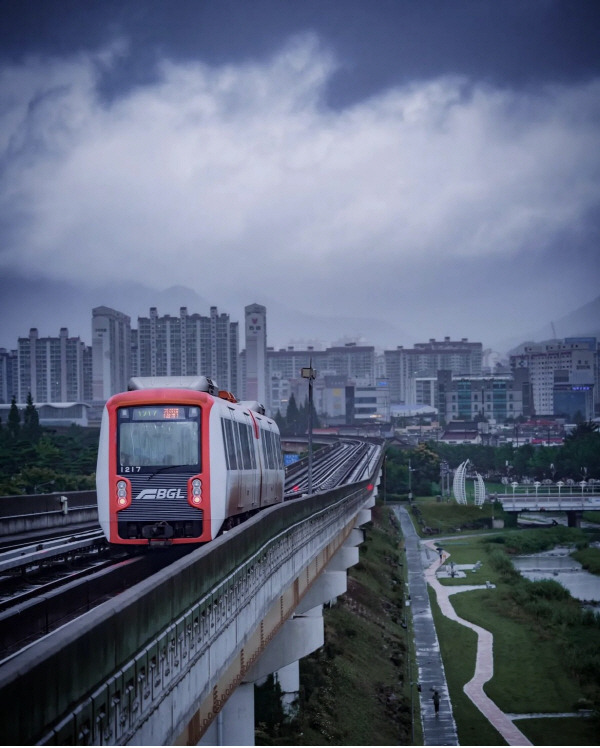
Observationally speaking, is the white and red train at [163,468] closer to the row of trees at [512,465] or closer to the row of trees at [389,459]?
the row of trees at [389,459]

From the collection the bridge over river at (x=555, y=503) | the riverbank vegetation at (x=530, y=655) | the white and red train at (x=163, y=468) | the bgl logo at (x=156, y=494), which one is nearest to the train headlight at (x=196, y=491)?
the white and red train at (x=163, y=468)

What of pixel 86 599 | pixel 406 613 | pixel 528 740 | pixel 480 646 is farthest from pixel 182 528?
pixel 406 613

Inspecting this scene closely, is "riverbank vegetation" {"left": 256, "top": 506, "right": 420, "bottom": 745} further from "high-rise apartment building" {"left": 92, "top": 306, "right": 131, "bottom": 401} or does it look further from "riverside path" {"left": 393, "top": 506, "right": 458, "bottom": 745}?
"high-rise apartment building" {"left": 92, "top": 306, "right": 131, "bottom": 401}

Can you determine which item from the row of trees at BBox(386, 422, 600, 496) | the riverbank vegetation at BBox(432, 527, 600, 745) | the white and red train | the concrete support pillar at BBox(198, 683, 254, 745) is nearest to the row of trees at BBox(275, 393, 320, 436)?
the row of trees at BBox(386, 422, 600, 496)

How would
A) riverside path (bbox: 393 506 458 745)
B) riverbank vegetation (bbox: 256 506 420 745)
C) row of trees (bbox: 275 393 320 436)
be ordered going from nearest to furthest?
riverbank vegetation (bbox: 256 506 420 745) < riverside path (bbox: 393 506 458 745) < row of trees (bbox: 275 393 320 436)

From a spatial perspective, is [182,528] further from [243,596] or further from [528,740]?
[528,740]
